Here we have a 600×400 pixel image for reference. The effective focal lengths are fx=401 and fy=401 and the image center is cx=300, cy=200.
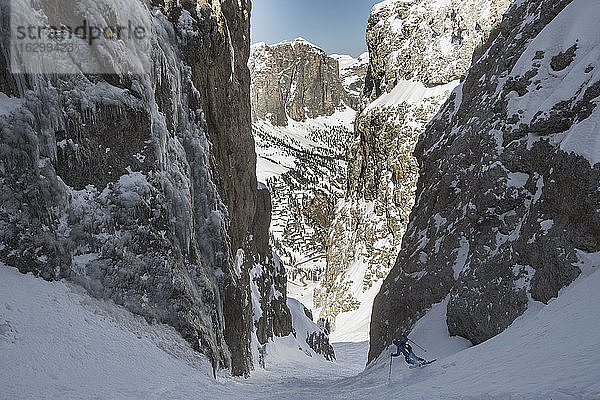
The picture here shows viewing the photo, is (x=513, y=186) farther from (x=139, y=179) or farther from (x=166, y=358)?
(x=166, y=358)

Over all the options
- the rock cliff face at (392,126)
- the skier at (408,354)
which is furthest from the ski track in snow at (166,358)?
the rock cliff face at (392,126)

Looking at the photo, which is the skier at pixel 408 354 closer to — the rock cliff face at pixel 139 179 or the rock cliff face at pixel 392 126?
the rock cliff face at pixel 139 179

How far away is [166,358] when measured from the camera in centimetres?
1263

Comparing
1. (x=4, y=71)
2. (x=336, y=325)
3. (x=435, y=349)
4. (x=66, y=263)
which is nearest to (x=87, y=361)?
(x=66, y=263)

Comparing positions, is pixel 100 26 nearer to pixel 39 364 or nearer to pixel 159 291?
pixel 159 291

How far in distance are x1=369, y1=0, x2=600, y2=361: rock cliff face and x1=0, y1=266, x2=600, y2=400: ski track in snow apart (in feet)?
5.70

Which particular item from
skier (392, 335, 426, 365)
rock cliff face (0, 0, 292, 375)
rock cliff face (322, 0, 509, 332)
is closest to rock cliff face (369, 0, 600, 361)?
skier (392, 335, 426, 365)

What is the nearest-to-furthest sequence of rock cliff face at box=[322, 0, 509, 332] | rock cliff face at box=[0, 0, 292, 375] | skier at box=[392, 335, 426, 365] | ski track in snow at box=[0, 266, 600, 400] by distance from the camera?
ski track in snow at box=[0, 266, 600, 400] < rock cliff face at box=[0, 0, 292, 375] < skier at box=[392, 335, 426, 365] < rock cliff face at box=[322, 0, 509, 332]

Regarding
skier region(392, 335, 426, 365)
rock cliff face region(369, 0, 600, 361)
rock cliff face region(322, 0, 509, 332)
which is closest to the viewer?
rock cliff face region(369, 0, 600, 361)

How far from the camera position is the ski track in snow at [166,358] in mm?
7246

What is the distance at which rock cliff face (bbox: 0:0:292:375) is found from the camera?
11.0 m

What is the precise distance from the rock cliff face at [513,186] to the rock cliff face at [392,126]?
124ft

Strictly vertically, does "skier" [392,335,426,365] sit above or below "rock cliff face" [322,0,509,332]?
below

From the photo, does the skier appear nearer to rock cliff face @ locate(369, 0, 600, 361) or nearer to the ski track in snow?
the ski track in snow
